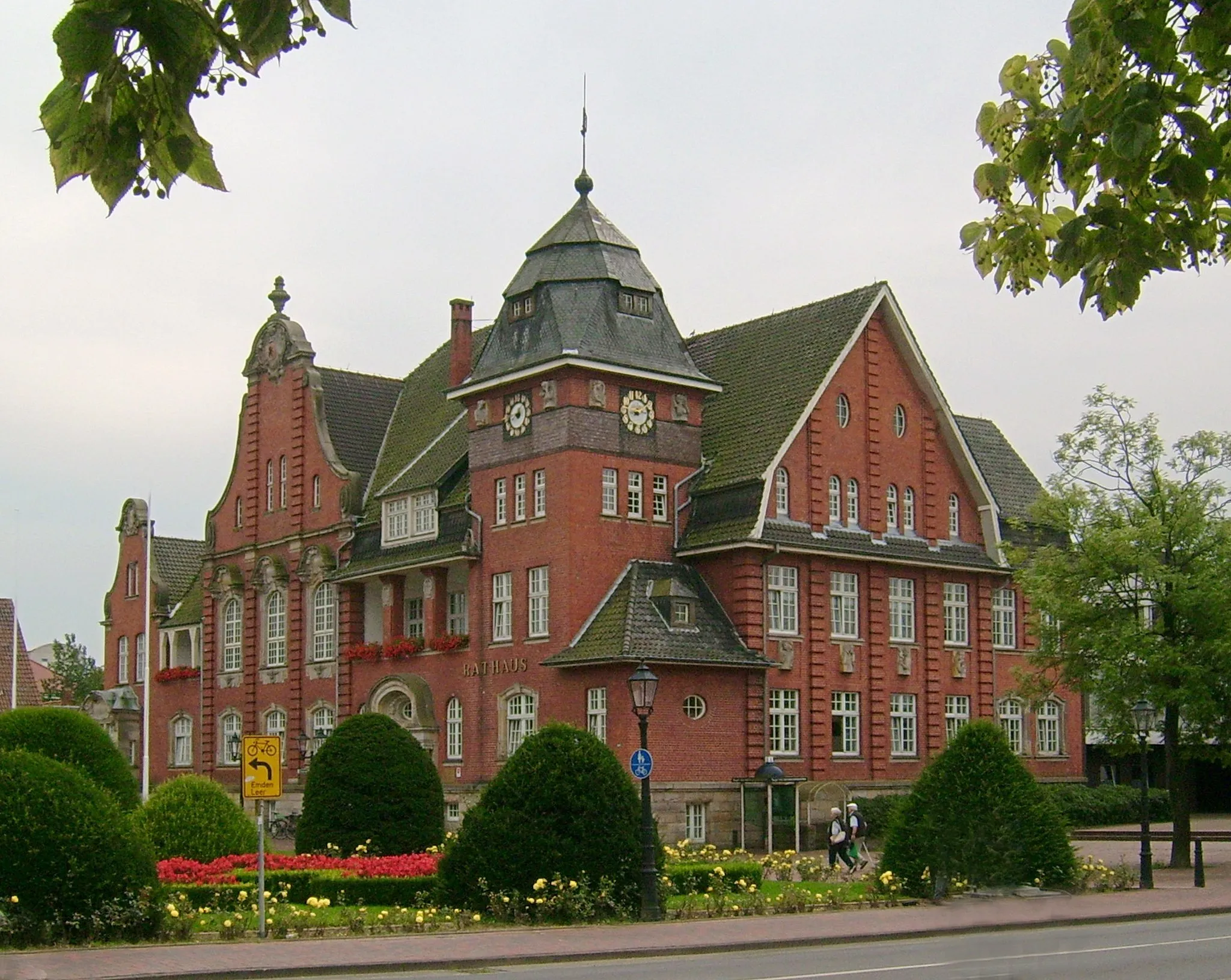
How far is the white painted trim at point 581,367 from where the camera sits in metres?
43.2

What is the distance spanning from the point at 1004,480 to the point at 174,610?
31.0m

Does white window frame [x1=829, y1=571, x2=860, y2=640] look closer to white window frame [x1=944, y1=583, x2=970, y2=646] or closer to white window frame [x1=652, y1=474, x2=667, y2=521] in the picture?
white window frame [x1=944, y1=583, x2=970, y2=646]

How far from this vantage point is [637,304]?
45562mm

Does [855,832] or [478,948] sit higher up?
[478,948]

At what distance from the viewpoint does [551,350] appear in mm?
43906

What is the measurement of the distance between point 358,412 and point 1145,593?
28422mm

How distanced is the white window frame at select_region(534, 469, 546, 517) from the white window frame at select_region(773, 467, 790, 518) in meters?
5.85

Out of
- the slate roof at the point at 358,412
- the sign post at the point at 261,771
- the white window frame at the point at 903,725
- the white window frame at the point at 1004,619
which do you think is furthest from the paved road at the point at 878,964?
the slate roof at the point at 358,412

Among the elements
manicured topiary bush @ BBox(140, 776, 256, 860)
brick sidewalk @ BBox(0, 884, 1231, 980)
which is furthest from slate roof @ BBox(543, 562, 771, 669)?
brick sidewalk @ BBox(0, 884, 1231, 980)

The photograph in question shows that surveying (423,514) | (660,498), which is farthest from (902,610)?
(423,514)

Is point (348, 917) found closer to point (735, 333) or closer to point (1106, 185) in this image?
point (1106, 185)

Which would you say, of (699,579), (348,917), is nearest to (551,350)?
(699,579)

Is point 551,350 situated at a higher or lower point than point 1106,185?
higher

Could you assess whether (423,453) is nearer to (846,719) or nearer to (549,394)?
(549,394)
